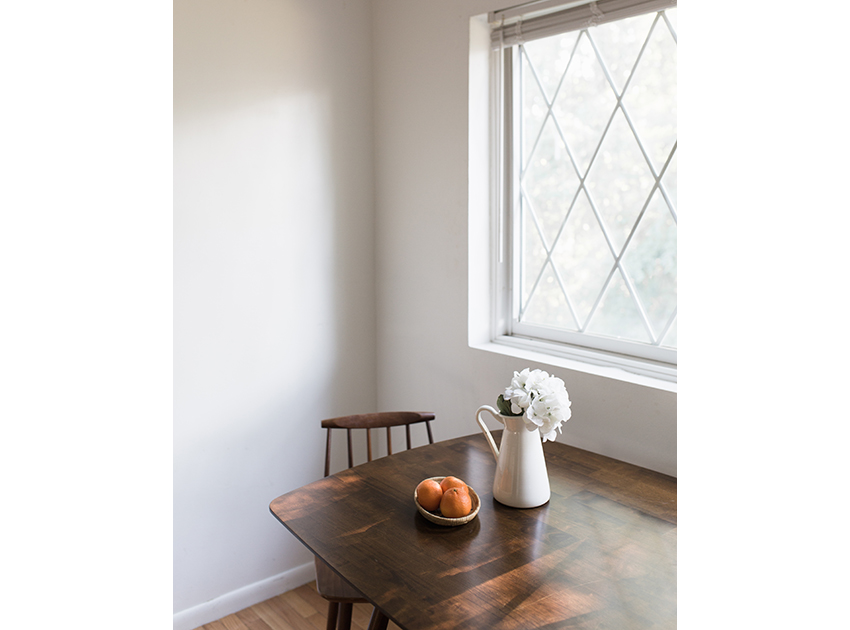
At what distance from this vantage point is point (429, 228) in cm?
226

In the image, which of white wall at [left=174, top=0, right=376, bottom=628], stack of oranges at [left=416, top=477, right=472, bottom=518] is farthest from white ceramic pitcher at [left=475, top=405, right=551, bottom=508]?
white wall at [left=174, top=0, right=376, bottom=628]

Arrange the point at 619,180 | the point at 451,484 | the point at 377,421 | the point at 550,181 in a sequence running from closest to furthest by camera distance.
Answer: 1. the point at 451,484
2. the point at 619,180
3. the point at 377,421
4. the point at 550,181

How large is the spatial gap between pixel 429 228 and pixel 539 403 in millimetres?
1106

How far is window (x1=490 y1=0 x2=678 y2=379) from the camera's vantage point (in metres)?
1.74

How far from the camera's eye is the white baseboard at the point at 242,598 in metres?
2.13

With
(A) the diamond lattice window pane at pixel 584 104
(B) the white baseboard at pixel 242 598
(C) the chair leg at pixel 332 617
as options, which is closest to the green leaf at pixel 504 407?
(C) the chair leg at pixel 332 617

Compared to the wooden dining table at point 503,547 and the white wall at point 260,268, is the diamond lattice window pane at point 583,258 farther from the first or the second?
the white wall at point 260,268

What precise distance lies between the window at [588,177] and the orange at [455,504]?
75 centimetres

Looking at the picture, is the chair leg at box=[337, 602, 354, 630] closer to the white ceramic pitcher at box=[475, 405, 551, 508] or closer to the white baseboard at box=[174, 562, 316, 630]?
A: the white ceramic pitcher at box=[475, 405, 551, 508]

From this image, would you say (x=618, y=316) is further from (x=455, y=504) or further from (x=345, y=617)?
(x=345, y=617)

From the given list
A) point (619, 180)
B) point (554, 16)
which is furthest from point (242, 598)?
point (554, 16)

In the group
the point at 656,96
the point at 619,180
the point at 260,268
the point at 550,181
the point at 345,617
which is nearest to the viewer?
the point at 345,617
